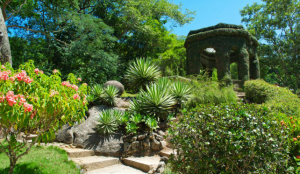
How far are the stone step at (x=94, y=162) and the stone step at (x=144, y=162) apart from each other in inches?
14.9

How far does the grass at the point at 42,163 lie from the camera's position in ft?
13.6

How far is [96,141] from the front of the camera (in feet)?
20.7

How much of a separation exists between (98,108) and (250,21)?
23.9 metres

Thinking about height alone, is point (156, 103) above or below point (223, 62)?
below

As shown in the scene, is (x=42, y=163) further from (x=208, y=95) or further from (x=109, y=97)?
(x=208, y=95)

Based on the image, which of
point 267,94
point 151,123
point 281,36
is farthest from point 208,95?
point 281,36

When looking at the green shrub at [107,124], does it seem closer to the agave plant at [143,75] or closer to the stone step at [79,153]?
the stone step at [79,153]

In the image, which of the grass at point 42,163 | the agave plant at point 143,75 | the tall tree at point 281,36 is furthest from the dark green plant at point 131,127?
the tall tree at point 281,36

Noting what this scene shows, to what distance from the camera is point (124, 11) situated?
620 inches

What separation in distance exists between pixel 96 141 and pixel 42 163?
1.97 metres

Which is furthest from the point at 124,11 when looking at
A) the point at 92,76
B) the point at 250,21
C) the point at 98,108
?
the point at 250,21

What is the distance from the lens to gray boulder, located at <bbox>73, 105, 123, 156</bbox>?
19.5 ft

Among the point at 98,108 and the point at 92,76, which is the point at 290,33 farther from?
the point at 98,108

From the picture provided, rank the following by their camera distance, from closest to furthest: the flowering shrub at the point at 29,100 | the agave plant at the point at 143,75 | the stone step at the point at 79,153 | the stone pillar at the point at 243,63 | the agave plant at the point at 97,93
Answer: the flowering shrub at the point at 29,100
the stone step at the point at 79,153
the agave plant at the point at 97,93
the agave plant at the point at 143,75
the stone pillar at the point at 243,63
